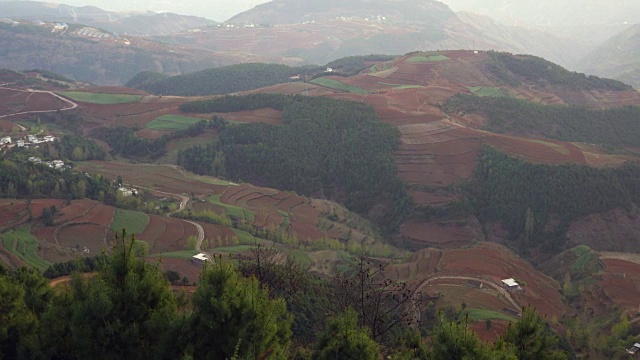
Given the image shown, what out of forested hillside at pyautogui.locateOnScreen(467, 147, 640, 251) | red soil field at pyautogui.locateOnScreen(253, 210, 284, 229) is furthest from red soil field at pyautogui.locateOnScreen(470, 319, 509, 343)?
forested hillside at pyautogui.locateOnScreen(467, 147, 640, 251)

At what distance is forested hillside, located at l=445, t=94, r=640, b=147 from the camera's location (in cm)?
11225

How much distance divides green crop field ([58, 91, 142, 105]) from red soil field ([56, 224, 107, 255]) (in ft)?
244

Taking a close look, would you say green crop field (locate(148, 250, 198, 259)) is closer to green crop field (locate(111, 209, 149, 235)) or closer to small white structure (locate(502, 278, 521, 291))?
green crop field (locate(111, 209, 149, 235))

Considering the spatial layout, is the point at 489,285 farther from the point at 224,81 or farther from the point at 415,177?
the point at 224,81

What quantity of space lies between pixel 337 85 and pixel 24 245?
94.1 m

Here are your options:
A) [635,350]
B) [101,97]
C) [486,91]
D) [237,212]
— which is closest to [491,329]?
[635,350]

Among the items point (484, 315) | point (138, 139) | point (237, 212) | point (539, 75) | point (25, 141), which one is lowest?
point (237, 212)

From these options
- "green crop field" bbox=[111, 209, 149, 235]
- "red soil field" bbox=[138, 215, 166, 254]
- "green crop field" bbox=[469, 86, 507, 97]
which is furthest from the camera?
"green crop field" bbox=[469, 86, 507, 97]

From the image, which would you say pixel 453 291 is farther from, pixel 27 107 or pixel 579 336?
pixel 27 107

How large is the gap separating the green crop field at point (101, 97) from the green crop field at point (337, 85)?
144 ft

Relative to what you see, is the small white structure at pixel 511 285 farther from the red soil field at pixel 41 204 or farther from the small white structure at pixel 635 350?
the red soil field at pixel 41 204

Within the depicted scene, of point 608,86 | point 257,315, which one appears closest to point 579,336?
point 257,315

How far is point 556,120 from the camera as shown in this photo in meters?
116

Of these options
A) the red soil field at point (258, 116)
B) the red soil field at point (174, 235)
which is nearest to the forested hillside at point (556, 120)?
the red soil field at point (258, 116)
